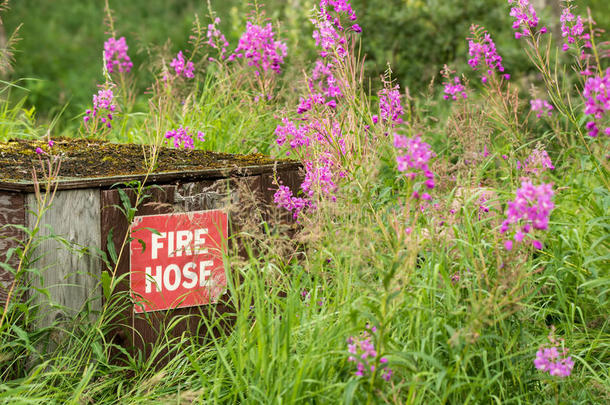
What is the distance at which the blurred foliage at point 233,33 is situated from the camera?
25.1 ft

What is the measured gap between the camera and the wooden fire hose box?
3.49m

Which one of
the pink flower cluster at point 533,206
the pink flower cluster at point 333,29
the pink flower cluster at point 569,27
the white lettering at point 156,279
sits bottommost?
the white lettering at point 156,279

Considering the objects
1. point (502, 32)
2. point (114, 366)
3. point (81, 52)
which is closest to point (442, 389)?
point (114, 366)

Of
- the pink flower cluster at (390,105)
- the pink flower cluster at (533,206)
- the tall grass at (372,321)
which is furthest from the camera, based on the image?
the pink flower cluster at (390,105)

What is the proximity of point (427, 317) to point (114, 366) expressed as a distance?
4.69 ft

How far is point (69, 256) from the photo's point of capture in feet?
11.7

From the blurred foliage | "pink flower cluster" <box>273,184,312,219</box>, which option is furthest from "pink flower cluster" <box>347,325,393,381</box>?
the blurred foliage

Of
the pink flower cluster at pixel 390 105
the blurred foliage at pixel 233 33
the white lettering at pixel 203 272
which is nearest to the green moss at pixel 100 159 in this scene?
the white lettering at pixel 203 272

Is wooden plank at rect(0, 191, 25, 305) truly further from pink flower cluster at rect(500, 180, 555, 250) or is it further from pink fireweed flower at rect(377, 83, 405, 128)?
pink flower cluster at rect(500, 180, 555, 250)

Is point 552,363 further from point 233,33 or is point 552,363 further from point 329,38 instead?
point 233,33

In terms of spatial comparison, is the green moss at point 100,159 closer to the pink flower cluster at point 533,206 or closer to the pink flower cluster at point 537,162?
the pink flower cluster at point 537,162

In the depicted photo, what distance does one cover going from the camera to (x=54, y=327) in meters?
3.48

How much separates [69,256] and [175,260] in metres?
0.49

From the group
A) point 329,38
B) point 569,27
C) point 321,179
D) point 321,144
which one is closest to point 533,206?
point 321,179
